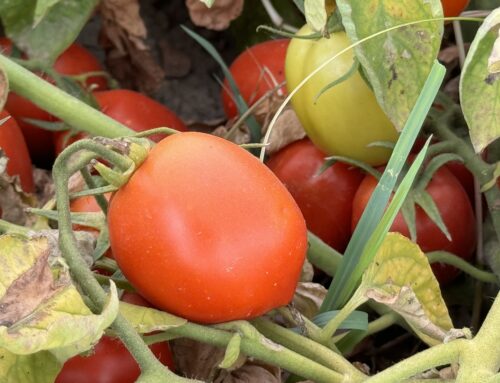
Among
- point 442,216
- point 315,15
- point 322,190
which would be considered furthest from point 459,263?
point 315,15

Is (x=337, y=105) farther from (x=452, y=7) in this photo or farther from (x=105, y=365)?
(x=105, y=365)

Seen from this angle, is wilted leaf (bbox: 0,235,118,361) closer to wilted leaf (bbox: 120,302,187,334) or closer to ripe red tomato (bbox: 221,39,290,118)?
wilted leaf (bbox: 120,302,187,334)

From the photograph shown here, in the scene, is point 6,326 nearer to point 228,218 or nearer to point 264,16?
point 228,218

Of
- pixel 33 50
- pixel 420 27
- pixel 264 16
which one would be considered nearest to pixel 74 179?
pixel 33 50

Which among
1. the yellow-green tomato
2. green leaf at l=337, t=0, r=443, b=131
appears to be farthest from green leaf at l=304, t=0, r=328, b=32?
the yellow-green tomato

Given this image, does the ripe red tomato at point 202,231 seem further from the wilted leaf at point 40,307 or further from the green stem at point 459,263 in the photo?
the green stem at point 459,263

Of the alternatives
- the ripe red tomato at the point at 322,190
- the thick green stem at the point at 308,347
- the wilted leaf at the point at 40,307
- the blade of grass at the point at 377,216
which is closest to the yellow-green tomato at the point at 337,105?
the ripe red tomato at the point at 322,190
